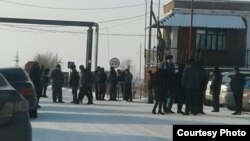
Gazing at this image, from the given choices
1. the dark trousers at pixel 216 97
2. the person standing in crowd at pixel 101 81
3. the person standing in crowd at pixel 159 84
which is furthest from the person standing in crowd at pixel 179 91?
the person standing in crowd at pixel 101 81

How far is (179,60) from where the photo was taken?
43.5 metres

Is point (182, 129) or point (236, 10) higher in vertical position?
point (236, 10)

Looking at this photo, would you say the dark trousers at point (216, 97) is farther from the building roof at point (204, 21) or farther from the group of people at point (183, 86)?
the building roof at point (204, 21)

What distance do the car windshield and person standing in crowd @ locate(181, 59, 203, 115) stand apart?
18.5ft

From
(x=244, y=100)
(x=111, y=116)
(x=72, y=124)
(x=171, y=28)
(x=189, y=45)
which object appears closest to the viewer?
(x=72, y=124)

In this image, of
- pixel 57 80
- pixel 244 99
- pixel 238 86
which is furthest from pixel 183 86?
pixel 57 80

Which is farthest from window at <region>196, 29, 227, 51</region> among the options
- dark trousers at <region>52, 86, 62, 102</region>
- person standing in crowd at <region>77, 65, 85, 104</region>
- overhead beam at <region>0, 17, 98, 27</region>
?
dark trousers at <region>52, 86, 62, 102</region>

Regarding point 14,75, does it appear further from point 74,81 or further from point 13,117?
point 74,81

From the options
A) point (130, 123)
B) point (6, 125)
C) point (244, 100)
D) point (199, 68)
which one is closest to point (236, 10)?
point (244, 100)

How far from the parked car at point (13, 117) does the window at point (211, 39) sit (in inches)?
1419

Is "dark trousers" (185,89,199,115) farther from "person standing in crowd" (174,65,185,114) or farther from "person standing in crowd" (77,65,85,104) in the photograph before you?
"person standing in crowd" (77,65,85,104)

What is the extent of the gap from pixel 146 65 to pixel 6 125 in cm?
3710

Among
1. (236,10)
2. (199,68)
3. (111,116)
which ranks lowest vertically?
(111,116)

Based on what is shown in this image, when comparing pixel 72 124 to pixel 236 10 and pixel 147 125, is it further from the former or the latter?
pixel 236 10
